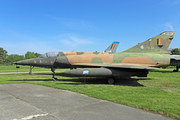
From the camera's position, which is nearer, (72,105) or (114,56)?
(72,105)

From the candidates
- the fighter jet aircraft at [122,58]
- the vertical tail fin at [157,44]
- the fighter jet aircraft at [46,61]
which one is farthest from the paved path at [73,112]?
the vertical tail fin at [157,44]

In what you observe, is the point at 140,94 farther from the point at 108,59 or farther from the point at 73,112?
the point at 108,59

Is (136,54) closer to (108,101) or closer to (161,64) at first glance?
(161,64)

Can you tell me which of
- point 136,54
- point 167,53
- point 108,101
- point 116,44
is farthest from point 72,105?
point 116,44

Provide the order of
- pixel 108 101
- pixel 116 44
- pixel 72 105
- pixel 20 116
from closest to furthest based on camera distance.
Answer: pixel 20 116 → pixel 72 105 → pixel 108 101 → pixel 116 44

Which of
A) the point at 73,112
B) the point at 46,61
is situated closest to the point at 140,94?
the point at 73,112

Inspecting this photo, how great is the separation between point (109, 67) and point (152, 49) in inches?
205

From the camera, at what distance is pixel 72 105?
4574 millimetres

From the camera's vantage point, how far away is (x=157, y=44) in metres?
11.7

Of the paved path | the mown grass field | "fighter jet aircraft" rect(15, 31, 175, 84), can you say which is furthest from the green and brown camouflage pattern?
the paved path

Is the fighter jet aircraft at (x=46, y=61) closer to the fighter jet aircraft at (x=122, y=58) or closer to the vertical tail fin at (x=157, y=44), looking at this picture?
the fighter jet aircraft at (x=122, y=58)

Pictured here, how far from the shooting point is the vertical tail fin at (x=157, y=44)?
1170cm

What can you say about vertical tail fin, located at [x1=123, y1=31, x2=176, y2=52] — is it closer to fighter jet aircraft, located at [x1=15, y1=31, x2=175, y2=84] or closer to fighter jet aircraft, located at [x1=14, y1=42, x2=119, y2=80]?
fighter jet aircraft, located at [x1=15, y1=31, x2=175, y2=84]

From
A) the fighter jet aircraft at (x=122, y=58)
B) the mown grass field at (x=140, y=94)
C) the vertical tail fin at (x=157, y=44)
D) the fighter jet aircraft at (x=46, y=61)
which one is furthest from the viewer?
the vertical tail fin at (x=157, y=44)
